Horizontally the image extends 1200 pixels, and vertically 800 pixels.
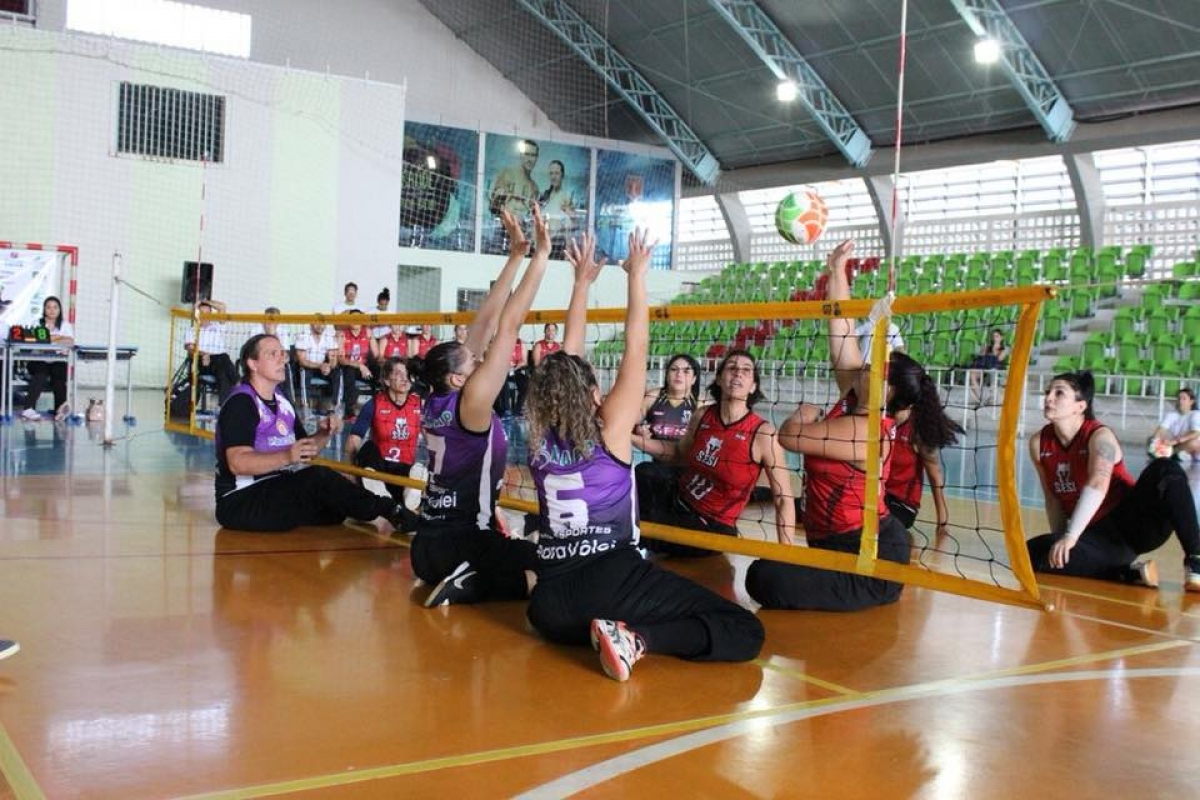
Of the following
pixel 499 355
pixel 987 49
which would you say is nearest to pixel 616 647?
pixel 499 355

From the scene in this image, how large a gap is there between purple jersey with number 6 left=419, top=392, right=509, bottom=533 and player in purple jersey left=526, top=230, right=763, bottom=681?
96 centimetres

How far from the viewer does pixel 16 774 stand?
8.41 ft

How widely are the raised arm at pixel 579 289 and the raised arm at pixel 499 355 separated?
0.16 metres

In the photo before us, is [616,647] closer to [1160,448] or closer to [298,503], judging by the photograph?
[298,503]

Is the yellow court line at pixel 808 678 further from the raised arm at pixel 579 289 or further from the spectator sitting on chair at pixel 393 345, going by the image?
the spectator sitting on chair at pixel 393 345

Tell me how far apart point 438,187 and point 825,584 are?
20894mm

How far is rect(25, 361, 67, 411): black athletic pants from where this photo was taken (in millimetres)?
13219

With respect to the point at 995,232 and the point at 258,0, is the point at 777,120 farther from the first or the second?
the point at 258,0

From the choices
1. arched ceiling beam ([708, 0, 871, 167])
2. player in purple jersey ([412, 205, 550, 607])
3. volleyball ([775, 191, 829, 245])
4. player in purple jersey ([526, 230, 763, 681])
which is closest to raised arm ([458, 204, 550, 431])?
player in purple jersey ([412, 205, 550, 607])

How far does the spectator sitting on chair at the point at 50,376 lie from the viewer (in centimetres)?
1309

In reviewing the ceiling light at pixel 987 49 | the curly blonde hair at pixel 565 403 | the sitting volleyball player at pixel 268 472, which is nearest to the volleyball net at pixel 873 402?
the sitting volleyball player at pixel 268 472

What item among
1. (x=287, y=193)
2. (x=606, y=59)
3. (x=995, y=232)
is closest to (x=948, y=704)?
(x=287, y=193)

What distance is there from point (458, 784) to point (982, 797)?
1.28 metres

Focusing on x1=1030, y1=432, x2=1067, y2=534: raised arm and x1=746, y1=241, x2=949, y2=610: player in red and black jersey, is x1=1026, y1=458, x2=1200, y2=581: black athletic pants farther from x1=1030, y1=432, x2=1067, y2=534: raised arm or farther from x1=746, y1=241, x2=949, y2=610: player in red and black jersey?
x1=746, y1=241, x2=949, y2=610: player in red and black jersey
